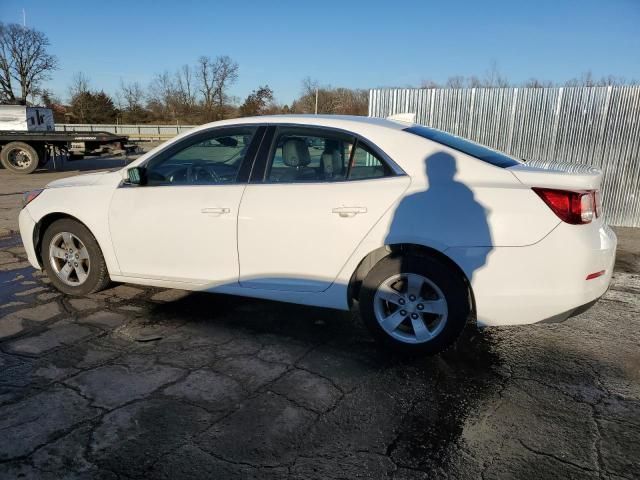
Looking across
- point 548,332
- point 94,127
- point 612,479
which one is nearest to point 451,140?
point 548,332

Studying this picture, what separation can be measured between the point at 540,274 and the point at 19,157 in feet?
55.8

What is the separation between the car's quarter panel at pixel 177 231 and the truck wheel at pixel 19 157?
1383 centimetres

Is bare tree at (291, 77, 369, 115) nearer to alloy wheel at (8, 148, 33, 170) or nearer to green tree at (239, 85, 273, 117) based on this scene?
green tree at (239, 85, 273, 117)

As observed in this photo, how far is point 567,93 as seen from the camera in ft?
25.8

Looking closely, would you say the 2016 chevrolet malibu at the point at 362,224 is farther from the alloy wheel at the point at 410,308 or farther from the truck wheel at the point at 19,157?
the truck wheel at the point at 19,157

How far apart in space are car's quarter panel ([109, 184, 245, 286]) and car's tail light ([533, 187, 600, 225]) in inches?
80.8

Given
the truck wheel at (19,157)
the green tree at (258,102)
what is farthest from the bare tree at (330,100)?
the truck wheel at (19,157)

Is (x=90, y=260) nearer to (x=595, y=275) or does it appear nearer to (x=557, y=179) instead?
(x=557, y=179)

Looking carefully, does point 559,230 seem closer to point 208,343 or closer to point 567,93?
point 208,343

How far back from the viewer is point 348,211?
3088 mm

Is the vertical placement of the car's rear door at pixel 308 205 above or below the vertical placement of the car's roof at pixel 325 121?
below

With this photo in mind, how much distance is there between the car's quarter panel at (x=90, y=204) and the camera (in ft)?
12.8

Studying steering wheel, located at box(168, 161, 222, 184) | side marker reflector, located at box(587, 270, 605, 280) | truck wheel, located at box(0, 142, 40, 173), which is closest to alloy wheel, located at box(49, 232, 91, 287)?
steering wheel, located at box(168, 161, 222, 184)

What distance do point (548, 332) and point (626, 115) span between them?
5.75 metres
